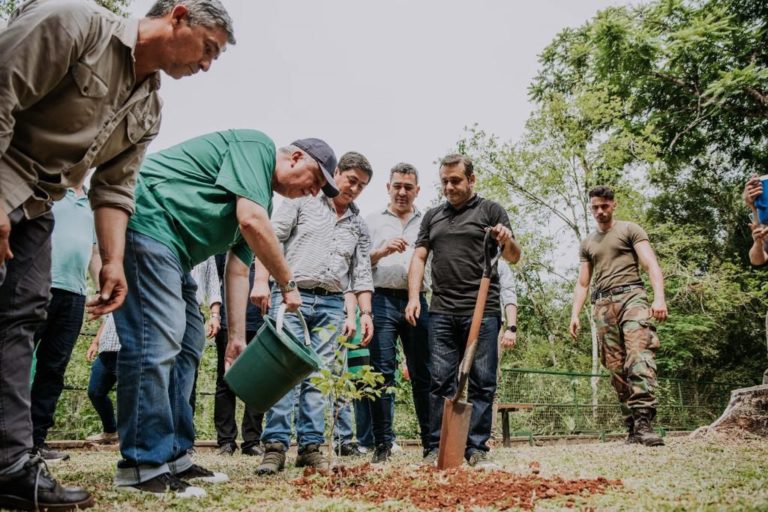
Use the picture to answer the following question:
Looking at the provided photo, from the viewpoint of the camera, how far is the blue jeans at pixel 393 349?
470 centimetres

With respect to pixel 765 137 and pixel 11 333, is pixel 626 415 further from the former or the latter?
pixel 765 137

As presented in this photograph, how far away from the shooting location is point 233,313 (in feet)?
10.1

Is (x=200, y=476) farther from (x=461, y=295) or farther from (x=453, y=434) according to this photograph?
(x=461, y=295)

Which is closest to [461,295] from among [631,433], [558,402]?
[631,433]

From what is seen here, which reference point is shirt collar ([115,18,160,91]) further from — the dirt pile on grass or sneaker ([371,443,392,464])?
sneaker ([371,443,392,464])

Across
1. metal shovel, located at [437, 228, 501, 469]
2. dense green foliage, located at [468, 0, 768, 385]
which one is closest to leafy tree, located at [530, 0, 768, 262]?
dense green foliage, located at [468, 0, 768, 385]

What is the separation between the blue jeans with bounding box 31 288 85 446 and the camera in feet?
12.2

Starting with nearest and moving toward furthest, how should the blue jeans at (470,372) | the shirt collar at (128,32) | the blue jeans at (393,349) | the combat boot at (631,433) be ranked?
the shirt collar at (128,32), the blue jeans at (470,372), the blue jeans at (393,349), the combat boot at (631,433)

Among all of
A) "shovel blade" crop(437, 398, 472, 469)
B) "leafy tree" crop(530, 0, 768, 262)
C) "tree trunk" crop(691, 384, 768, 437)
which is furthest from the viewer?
"leafy tree" crop(530, 0, 768, 262)

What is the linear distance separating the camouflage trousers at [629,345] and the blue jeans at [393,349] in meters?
1.71

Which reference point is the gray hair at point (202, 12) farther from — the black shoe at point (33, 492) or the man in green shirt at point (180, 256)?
the black shoe at point (33, 492)

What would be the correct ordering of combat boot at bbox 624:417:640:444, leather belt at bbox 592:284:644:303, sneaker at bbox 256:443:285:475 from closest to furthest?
sneaker at bbox 256:443:285:475 → combat boot at bbox 624:417:640:444 → leather belt at bbox 592:284:644:303

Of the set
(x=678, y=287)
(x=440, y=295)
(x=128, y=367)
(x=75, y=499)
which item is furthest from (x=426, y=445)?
(x=678, y=287)

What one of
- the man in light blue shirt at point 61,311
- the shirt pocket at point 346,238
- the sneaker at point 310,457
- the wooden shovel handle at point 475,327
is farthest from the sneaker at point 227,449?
the wooden shovel handle at point 475,327
